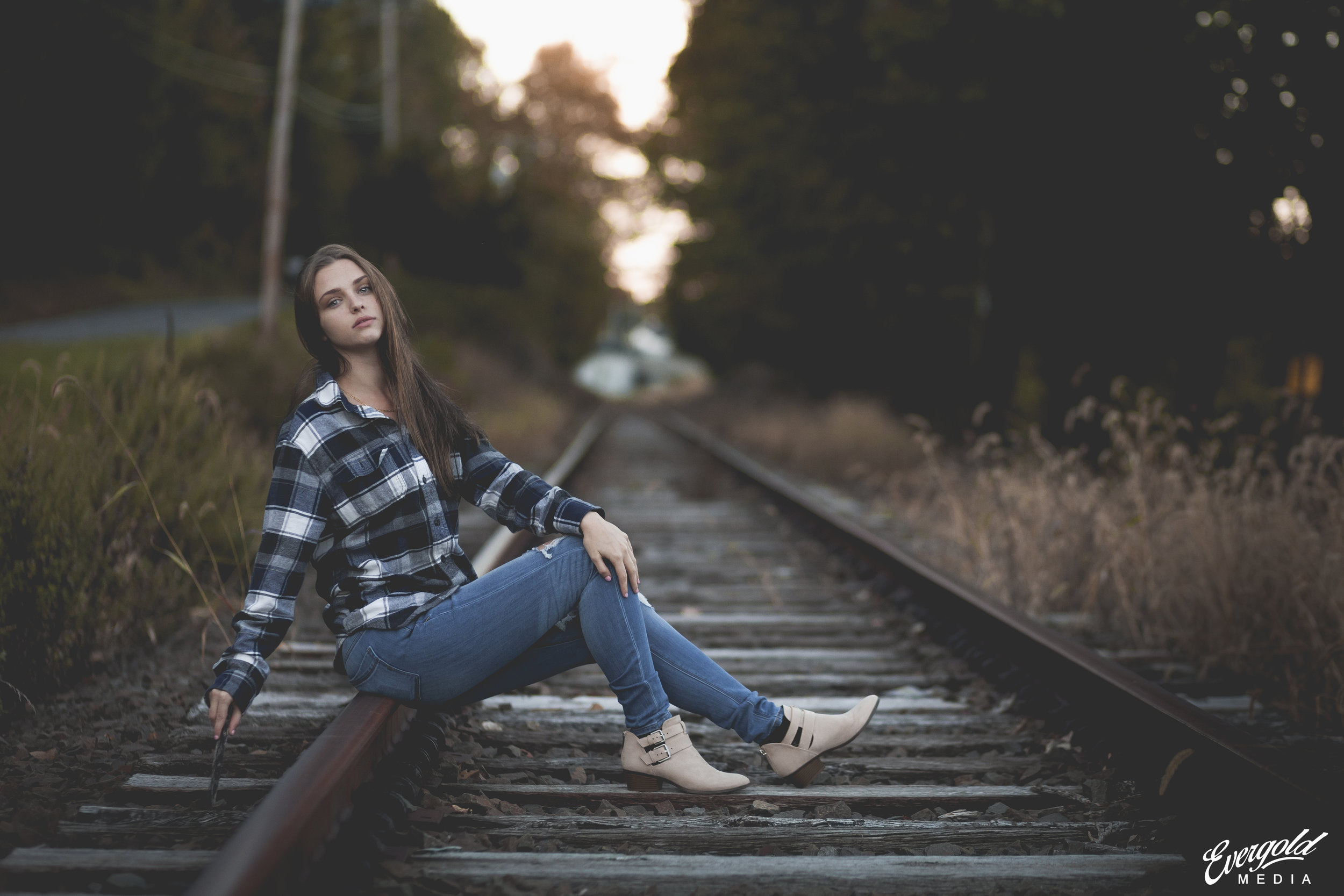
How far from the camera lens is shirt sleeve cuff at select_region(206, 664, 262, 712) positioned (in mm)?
2129

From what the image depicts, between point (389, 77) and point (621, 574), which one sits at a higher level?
point (389, 77)

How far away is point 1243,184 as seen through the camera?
6.77 m

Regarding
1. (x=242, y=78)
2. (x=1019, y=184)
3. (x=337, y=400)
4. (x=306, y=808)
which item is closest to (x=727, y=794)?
(x=306, y=808)

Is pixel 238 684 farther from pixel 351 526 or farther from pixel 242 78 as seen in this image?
pixel 242 78

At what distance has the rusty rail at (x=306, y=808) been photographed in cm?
161

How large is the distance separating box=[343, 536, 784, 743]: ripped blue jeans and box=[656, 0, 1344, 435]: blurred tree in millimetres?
3220

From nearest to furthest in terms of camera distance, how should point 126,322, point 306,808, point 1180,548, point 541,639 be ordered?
point 306,808 → point 541,639 → point 1180,548 → point 126,322

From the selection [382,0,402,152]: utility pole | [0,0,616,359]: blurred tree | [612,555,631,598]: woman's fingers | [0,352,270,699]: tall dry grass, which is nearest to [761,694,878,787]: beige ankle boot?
[612,555,631,598]: woman's fingers

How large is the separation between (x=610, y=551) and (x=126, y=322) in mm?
20106

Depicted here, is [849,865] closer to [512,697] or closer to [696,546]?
[512,697]

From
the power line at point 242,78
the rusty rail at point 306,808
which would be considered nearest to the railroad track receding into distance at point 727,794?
the rusty rail at point 306,808

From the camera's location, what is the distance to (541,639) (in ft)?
8.77

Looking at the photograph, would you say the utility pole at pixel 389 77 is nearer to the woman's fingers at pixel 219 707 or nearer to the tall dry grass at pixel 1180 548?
the tall dry grass at pixel 1180 548

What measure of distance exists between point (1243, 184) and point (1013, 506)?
331 cm
